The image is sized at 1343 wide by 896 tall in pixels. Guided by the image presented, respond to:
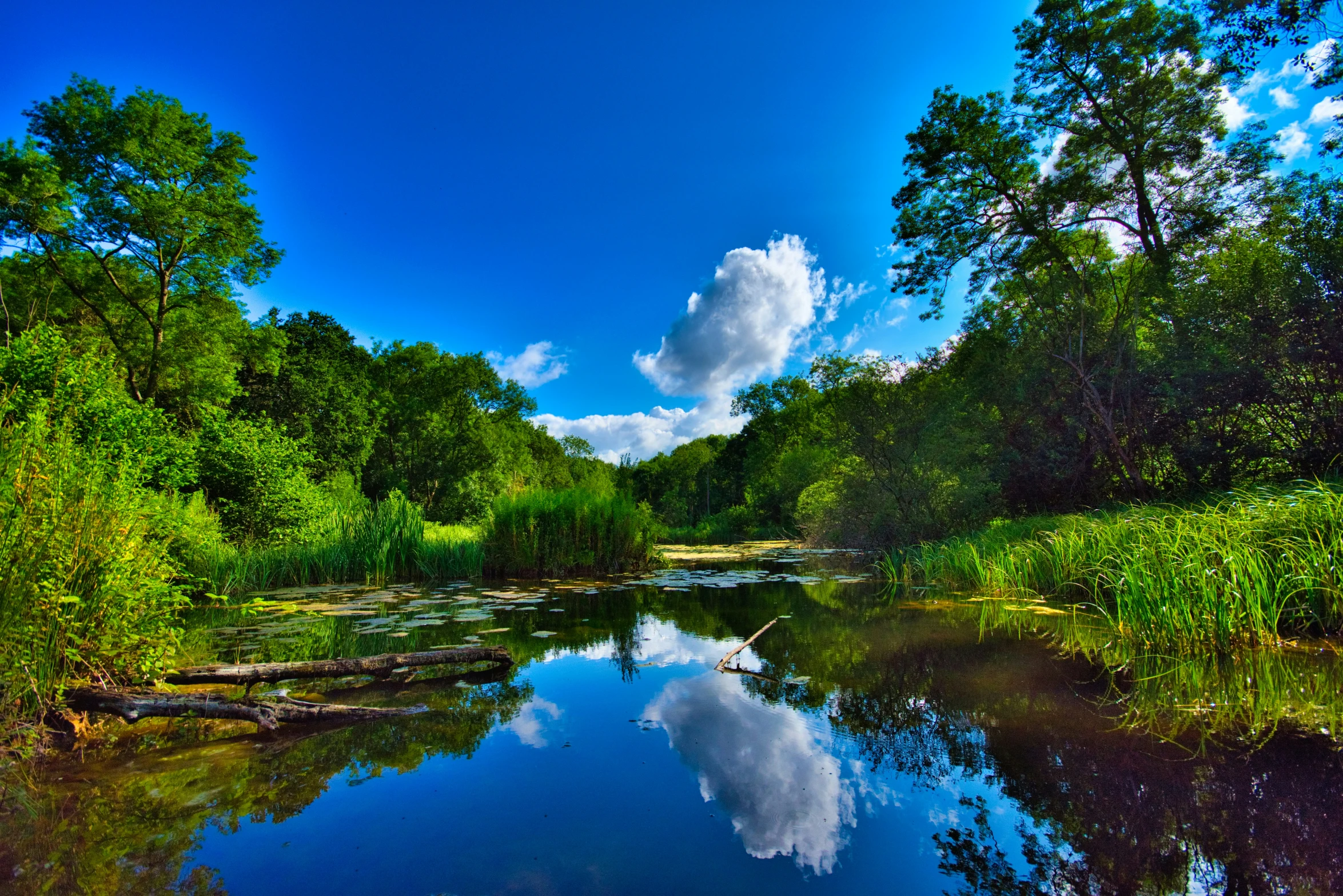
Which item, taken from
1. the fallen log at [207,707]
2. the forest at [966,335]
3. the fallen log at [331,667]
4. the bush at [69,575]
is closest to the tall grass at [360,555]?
the forest at [966,335]

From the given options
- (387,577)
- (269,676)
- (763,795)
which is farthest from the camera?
(387,577)

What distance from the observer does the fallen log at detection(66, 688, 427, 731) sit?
2.95 metres

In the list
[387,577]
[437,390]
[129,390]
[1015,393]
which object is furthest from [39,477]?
[437,390]

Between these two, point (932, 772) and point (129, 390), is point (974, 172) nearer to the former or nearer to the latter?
point (932, 772)

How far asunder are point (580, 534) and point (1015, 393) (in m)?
12.1

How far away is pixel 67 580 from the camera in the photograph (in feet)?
9.27

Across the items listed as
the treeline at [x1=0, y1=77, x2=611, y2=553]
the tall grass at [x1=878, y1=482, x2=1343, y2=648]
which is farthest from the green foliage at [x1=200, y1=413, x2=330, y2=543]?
the tall grass at [x1=878, y1=482, x2=1343, y2=648]

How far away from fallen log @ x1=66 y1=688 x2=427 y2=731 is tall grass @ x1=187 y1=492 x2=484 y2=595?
7.91 meters

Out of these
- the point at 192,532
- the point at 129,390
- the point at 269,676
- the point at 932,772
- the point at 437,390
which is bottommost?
the point at 932,772

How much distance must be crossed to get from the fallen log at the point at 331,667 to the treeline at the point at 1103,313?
39.2ft

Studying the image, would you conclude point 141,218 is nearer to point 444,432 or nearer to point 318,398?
point 318,398

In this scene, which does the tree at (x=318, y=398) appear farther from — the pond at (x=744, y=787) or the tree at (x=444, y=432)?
the pond at (x=744, y=787)

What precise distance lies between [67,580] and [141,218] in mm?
18533

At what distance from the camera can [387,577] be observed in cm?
1169
